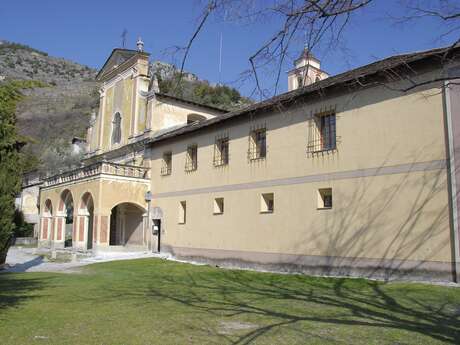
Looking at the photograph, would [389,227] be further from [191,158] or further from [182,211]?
[182,211]

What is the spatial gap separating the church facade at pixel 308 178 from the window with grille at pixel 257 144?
63 millimetres

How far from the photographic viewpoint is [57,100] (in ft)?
331

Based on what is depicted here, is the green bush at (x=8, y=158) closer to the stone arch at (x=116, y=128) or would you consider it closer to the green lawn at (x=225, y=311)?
the green lawn at (x=225, y=311)

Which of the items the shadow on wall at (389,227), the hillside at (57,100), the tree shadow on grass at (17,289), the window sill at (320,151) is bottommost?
the tree shadow on grass at (17,289)

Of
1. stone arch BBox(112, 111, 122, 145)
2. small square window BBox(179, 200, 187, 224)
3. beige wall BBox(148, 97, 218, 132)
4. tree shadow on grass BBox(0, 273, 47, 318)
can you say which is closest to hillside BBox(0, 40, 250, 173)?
beige wall BBox(148, 97, 218, 132)

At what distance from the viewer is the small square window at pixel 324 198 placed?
15.4 meters

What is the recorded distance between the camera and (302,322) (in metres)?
7.57

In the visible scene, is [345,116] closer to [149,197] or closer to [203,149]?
[203,149]

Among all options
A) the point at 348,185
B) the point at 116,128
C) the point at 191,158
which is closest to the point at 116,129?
the point at 116,128

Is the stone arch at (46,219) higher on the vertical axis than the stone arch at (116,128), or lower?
lower

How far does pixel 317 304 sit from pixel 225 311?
2.19 m

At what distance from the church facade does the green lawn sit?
1575mm

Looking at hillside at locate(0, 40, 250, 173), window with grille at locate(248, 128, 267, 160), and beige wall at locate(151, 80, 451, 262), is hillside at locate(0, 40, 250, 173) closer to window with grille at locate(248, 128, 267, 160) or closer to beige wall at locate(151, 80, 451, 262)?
window with grille at locate(248, 128, 267, 160)

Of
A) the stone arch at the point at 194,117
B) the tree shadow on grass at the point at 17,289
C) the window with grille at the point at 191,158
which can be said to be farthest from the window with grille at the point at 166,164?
the tree shadow on grass at the point at 17,289
